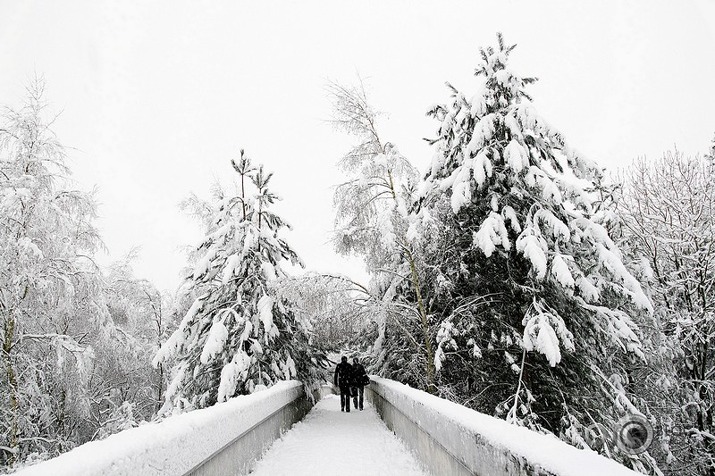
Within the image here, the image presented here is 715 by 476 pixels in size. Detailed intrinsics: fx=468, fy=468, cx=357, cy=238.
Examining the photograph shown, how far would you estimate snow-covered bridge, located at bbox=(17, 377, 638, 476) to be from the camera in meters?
2.80

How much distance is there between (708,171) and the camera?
17203mm

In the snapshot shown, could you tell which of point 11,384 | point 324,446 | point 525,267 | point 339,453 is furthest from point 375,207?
point 11,384

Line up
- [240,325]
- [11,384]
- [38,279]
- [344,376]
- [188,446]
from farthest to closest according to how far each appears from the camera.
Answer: [344,376] → [240,325] → [38,279] → [11,384] → [188,446]

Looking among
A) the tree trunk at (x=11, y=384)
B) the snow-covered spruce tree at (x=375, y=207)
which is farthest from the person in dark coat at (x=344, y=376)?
the tree trunk at (x=11, y=384)

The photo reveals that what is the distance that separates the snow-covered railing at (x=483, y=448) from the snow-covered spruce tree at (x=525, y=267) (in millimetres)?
2367

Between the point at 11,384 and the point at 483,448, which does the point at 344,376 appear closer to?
the point at 11,384

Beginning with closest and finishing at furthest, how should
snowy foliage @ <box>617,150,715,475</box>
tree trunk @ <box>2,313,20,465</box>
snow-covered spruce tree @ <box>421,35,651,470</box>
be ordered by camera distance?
1. snow-covered spruce tree @ <box>421,35,651,470</box>
2. tree trunk @ <box>2,313,20,465</box>
3. snowy foliage @ <box>617,150,715,475</box>

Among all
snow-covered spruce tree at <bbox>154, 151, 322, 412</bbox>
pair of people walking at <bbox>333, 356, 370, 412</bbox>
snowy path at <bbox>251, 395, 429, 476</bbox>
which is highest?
Result: snow-covered spruce tree at <bbox>154, 151, 322, 412</bbox>

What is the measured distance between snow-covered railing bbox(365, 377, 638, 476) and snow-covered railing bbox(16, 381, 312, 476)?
2.47 metres

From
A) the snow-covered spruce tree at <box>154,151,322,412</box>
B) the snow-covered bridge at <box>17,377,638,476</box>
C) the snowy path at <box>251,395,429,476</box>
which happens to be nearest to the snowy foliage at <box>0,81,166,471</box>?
the snow-covered spruce tree at <box>154,151,322,412</box>

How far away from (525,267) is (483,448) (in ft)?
21.0

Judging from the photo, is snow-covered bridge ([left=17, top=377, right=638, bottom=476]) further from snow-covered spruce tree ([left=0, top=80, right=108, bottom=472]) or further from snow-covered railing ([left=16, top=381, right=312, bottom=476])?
snow-covered spruce tree ([left=0, top=80, right=108, bottom=472])

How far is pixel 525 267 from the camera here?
9633mm

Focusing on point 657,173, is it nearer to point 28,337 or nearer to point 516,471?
point 516,471
